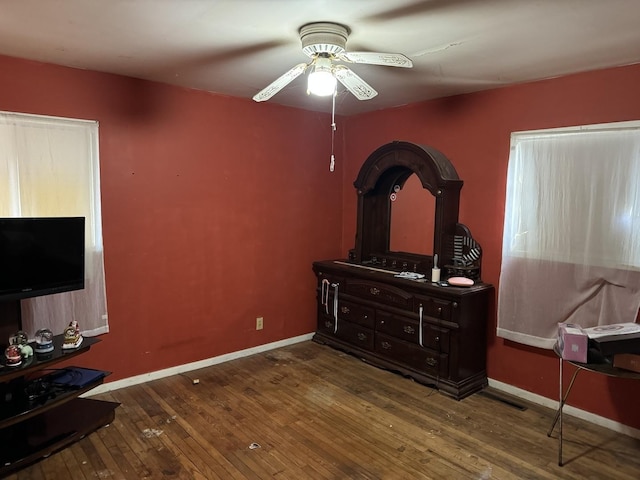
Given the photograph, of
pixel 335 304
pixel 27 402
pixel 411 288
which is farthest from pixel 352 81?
pixel 27 402

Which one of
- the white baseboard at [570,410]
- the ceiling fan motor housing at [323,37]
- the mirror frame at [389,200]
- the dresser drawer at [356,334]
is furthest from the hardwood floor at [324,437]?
the ceiling fan motor housing at [323,37]

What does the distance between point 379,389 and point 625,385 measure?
164 centimetres

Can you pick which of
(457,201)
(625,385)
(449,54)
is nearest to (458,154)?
(457,201)

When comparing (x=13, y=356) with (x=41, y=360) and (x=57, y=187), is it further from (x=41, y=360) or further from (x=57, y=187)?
(x=57, y=187)

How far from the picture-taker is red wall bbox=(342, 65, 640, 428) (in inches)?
109

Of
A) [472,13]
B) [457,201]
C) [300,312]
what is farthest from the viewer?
[300,312]

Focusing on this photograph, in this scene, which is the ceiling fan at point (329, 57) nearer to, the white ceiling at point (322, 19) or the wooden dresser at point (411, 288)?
the white ceiling at point (322, 19)

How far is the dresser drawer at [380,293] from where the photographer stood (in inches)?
139

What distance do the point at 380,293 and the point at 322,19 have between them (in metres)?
2.32

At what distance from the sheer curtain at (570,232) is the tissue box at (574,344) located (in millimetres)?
529

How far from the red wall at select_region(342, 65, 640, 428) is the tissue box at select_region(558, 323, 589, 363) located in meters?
0.69

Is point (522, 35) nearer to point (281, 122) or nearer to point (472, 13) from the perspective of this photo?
point (472, 13)

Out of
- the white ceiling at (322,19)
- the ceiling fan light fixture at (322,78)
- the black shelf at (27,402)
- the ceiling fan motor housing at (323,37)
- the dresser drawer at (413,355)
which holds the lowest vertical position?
the dresser drawer at (413,355)

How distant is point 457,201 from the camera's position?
358cm
